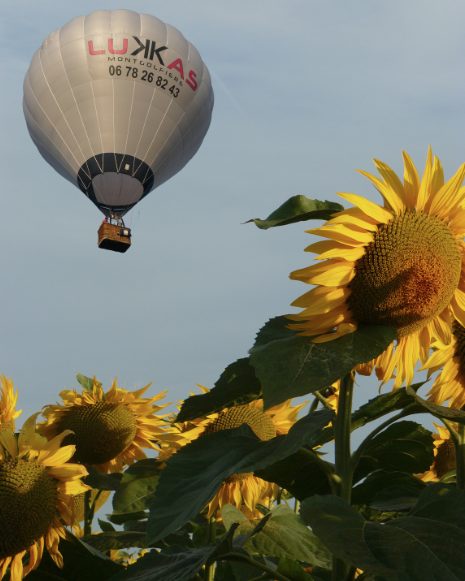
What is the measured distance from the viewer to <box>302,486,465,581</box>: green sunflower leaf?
7.12ft

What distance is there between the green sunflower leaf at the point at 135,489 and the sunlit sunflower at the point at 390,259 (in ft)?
7.30

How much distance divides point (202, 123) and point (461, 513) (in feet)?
115

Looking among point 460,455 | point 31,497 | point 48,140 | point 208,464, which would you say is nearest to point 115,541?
point 31,497

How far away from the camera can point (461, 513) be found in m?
2.40

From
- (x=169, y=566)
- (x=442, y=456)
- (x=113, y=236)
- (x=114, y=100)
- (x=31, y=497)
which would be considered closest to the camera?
(x=169, y=566)

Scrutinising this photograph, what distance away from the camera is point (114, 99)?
113 ft

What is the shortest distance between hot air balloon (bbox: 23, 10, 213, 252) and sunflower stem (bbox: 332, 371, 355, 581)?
32.5 metres

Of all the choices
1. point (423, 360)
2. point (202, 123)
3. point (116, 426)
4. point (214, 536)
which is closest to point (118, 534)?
point (214, 536)

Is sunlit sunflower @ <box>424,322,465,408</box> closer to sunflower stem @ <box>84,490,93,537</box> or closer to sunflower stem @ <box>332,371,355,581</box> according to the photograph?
sunflower stem @ <box>332,371,355,581</box>

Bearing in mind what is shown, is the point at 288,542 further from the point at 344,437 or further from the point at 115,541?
the point at 115,541

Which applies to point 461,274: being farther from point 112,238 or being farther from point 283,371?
point 112,238

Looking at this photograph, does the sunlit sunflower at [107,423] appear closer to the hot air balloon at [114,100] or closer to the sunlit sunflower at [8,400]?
the sunlit sunflower at [8,400]

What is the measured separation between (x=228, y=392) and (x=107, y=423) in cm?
317

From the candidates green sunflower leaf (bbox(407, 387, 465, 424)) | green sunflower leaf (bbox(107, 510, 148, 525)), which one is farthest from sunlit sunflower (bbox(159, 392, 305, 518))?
green sunflower leaf (bbox(407, 387, 465, 424))
